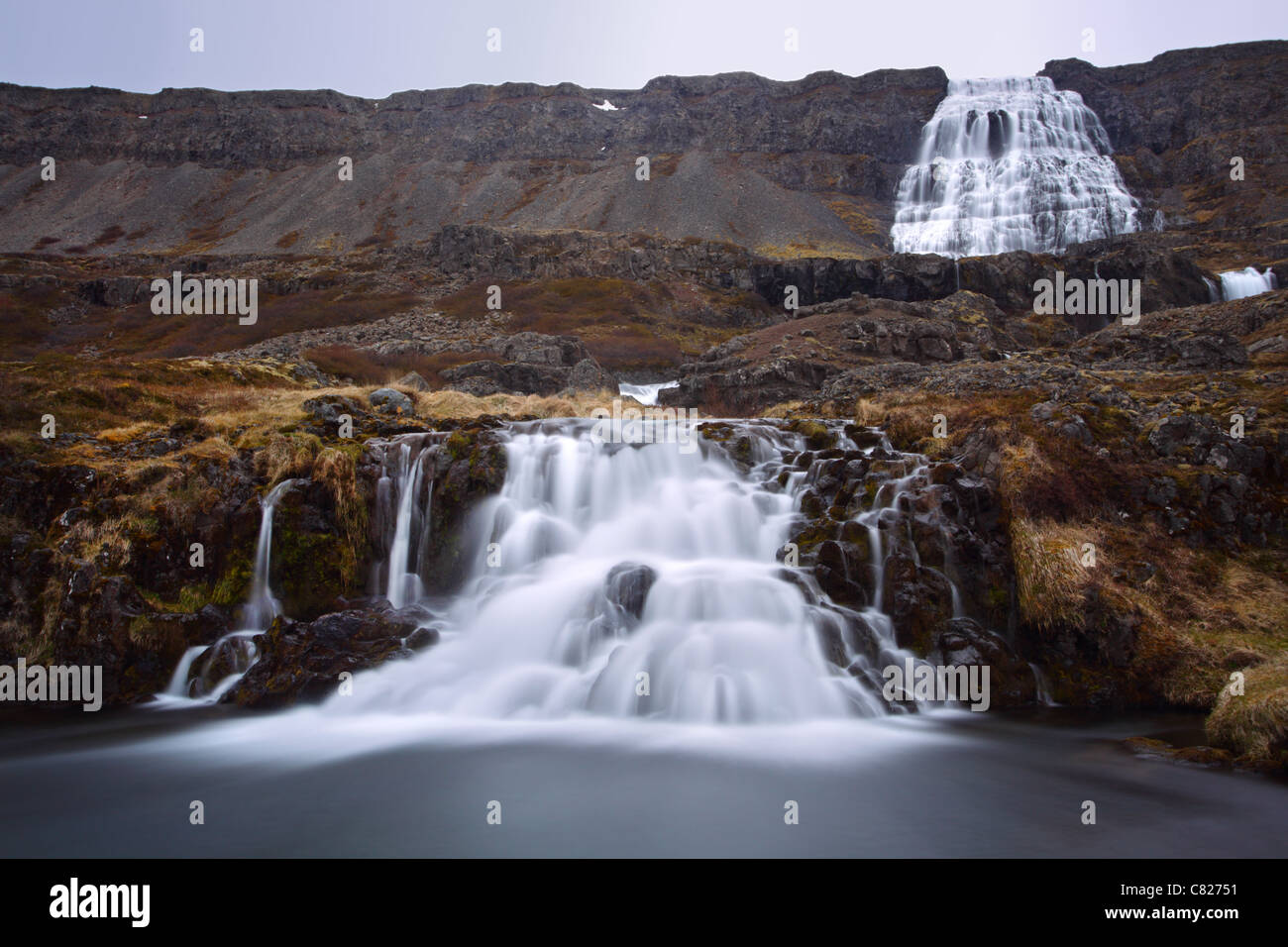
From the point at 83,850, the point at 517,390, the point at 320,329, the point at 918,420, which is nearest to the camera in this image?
the point at 83,850

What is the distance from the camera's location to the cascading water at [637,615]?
10.9 metres

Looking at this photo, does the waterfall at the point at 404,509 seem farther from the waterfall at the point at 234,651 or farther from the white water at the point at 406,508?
the waterfall at the point at 234,651

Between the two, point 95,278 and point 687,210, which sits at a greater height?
point 687,210

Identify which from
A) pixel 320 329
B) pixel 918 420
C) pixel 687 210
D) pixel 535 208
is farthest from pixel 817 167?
pixel 918 420

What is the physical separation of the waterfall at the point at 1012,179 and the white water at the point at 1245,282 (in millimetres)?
26660

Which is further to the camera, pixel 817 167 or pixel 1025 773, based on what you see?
pixel 817 167

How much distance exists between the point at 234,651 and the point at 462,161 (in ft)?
414

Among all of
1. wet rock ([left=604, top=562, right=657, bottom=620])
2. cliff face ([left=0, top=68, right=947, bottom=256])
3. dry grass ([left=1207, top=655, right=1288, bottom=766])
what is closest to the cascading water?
wet rock ([left=604, top=562, right=657, bottom=620])

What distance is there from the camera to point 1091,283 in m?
57.1

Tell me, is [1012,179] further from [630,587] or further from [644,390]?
[630,587]

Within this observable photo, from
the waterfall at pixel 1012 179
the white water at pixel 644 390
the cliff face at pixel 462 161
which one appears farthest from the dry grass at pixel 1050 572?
the cliff face at pixel 462 161

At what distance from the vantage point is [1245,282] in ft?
161
